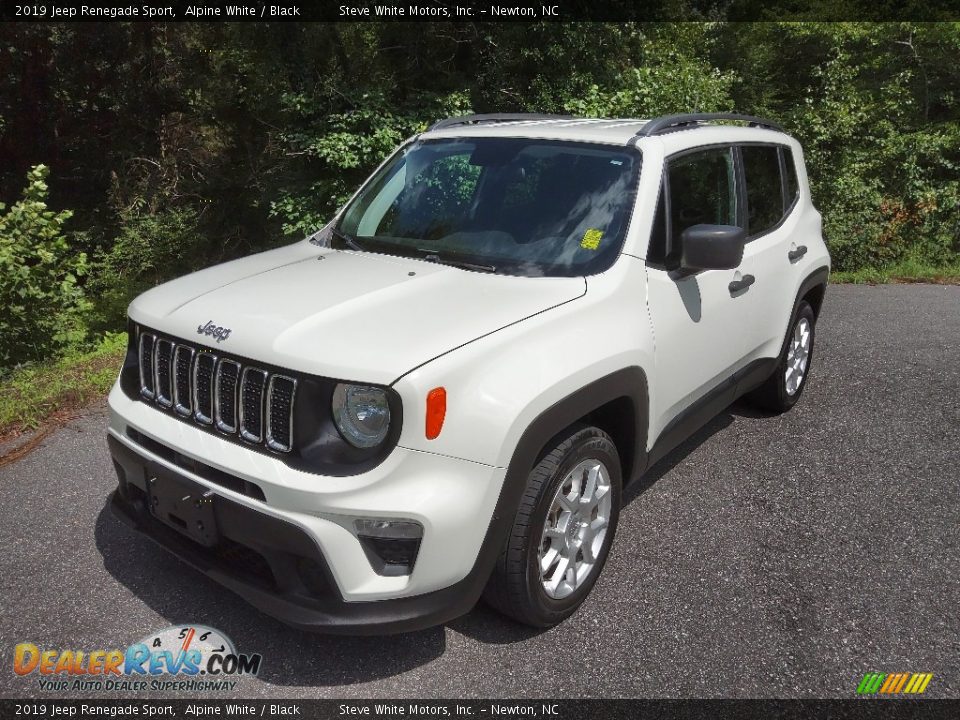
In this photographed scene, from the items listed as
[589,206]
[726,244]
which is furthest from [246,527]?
[726,244]

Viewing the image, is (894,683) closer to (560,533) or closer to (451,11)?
(560,533)

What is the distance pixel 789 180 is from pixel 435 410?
3373mm

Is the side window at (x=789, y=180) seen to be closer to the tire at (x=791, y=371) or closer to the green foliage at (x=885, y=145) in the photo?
the tire at (x=791, y=371)

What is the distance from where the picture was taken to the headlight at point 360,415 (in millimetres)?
2363

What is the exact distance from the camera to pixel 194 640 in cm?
289

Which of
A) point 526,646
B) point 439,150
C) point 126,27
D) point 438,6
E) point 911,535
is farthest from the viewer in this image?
point 126,27

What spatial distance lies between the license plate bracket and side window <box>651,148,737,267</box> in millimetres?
→ 2046

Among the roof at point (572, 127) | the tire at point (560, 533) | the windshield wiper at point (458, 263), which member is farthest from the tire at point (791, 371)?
the windshield wiper at point (458, 263)

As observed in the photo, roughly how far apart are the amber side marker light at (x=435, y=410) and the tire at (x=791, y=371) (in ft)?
9.88

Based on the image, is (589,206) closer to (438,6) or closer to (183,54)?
(438,6)

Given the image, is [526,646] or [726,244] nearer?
[526,646]

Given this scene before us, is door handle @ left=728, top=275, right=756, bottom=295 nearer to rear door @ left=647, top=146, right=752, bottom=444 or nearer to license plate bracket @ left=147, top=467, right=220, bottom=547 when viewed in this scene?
rear door @ left=647, top=146, right=752, bottom=444

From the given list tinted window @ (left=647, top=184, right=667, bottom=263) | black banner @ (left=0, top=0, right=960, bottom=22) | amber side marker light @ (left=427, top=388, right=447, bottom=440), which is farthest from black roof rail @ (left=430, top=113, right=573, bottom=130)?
black banner @ (left=0, top=0, right=960, bottom=22)

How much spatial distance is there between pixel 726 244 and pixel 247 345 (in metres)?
1.85
